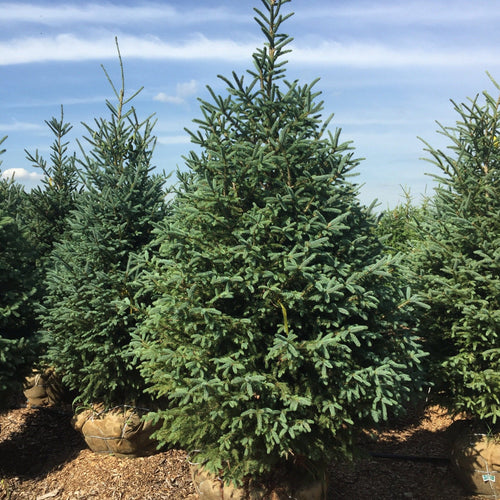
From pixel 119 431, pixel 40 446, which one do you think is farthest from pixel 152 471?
pixel 40 446

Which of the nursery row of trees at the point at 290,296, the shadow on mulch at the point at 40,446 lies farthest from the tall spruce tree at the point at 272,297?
the shadow on mulch at the point at 40,446

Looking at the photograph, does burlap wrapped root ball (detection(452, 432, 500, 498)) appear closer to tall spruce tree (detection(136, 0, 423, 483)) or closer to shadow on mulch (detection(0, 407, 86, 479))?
tall spruce tree (detection(136, 0, 423, 483))

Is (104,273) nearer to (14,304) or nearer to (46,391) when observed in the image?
(14,304)

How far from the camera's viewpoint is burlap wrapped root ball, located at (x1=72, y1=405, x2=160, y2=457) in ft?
21.5

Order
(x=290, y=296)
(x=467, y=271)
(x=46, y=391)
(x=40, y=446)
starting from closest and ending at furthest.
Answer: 1. (x=290, y=296)
2. (x=467, y=271)
3. (x=40, y=446)
4. (x=46, y=391)

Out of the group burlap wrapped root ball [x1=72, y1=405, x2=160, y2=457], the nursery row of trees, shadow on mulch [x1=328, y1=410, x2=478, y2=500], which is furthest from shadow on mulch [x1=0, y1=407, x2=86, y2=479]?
shadow on mulch [x1=328, y1=410, x2=478, y2=500]

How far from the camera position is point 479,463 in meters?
5.96

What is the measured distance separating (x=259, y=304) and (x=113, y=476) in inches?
135

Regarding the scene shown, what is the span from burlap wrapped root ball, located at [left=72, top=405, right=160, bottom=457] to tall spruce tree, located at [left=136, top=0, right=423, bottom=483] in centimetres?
188

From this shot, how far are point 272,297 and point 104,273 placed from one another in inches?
103

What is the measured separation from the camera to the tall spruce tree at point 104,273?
20.1 ft

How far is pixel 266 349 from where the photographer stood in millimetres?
4660

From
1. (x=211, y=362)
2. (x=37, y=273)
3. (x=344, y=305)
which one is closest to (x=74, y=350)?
(x=37, y=273)

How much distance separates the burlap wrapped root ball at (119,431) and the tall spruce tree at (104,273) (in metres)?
0.18
